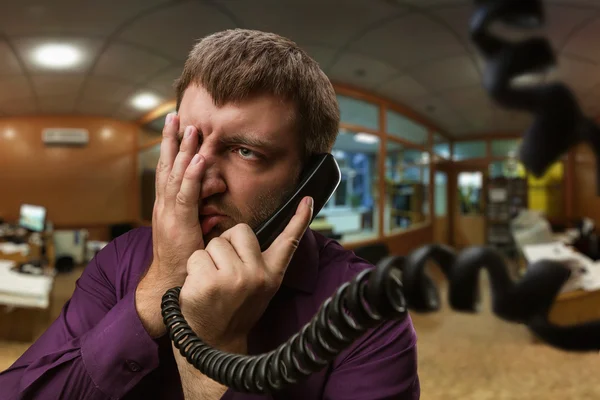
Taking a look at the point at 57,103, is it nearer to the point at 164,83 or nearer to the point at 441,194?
the point at 164,83

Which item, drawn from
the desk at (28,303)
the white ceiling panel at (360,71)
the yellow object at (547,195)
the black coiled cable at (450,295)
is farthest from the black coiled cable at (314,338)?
the desk at (28,303)

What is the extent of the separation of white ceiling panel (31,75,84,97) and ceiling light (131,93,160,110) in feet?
0.19

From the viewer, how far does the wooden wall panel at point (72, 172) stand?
1.27 feet

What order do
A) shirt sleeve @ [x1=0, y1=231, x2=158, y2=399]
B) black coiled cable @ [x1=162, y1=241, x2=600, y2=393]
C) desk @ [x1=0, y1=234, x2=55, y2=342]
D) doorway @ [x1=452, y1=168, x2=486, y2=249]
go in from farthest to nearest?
desk @ [x1=0, y1=234, x2=55, y2=342], shirt sleeve @ [x1=0, y1=231, x2=158, y2=399], doorway @ [x1=452, y1=168, x2=486, y2=249], black coiled cable @ [x1=162, y1=241, x2=600, y2=393]

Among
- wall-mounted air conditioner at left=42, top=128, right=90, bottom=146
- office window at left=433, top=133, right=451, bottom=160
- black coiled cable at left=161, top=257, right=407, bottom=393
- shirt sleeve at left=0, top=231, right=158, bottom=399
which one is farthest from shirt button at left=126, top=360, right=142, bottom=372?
office window at left=433, top=133, right=451, bottom=160

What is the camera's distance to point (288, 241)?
0.27 m

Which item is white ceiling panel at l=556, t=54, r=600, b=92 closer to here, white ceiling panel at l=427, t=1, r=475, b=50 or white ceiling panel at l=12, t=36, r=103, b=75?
white ceiling panel at l=427, t=1, r=475, b=50

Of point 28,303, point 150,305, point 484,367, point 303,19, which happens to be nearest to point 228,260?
point 150,305

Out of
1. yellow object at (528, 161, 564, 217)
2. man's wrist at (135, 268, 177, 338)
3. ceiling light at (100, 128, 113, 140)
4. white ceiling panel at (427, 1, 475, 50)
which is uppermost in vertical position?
white ceiling panel at (427, 1, 475, 50)

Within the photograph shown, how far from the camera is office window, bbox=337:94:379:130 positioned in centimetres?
30

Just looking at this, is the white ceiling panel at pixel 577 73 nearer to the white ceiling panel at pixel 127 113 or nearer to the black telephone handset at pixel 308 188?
the black telephone handset at pixel 308 188

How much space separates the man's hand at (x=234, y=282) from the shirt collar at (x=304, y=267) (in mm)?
106

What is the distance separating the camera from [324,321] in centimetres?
19

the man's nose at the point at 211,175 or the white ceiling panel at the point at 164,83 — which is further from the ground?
the white ceiling panel at the point at 164,83
